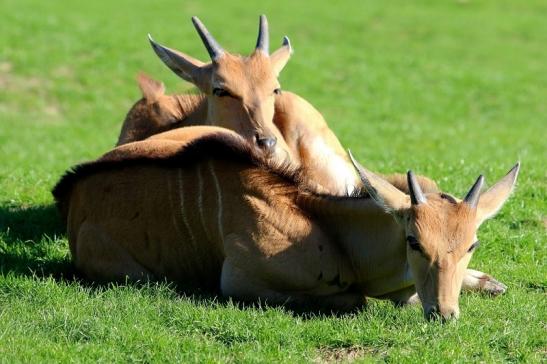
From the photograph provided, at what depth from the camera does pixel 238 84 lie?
970 centimetres

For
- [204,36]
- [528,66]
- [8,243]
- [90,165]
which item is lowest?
[528,66]

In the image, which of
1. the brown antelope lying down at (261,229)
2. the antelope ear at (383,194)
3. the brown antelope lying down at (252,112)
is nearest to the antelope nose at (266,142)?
the brown antelope lying down at (252,112)

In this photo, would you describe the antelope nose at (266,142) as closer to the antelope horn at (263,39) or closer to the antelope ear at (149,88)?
the antelope horn at (263,39)

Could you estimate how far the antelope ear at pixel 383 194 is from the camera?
688cm

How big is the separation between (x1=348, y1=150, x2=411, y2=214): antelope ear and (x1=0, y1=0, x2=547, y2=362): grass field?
2.19 feet

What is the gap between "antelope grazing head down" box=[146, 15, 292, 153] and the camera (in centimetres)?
945

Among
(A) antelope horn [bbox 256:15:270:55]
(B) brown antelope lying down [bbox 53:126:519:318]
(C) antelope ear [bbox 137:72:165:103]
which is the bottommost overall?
(B) brown antelope lying down [bbox 53:126:519:318]

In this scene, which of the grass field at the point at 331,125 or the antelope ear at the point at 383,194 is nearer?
the grass field at the point at 331,125

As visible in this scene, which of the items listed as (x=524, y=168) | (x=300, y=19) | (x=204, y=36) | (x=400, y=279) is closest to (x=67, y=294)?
(x=400, y=279)

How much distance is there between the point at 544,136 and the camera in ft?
54.0

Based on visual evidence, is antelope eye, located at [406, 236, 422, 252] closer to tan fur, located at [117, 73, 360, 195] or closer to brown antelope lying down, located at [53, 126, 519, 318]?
brown antelope lying down, located at [53, 126, 519, 318]

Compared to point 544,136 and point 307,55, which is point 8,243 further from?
point 307,55

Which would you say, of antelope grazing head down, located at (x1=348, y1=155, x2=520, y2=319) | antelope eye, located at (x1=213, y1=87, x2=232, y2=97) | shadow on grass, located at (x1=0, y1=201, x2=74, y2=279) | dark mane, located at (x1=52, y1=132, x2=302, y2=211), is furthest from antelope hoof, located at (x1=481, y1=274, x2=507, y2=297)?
antelope eye, located at (x1=213, y1=87, x2=232, y2=97)

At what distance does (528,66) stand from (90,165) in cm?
1712
